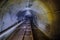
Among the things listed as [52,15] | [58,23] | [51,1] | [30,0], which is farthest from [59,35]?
[30,0]

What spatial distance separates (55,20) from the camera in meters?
6.25

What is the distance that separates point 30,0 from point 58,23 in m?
3.35

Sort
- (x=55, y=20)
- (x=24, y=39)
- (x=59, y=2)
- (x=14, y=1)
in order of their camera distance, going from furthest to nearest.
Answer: (x=14, y=1), (x=55, y=20), (x=59, y=2), (x=24, y=39)

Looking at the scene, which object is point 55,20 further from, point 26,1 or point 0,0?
point 26,1

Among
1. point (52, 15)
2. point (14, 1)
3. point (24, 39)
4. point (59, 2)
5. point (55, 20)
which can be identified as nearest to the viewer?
point (24, 39)

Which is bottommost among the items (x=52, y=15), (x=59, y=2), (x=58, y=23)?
(x=58, y=23)

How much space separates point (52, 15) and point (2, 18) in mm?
2654

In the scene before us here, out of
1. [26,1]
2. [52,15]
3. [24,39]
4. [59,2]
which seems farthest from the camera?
[26,1]

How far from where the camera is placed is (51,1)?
21.2 feet

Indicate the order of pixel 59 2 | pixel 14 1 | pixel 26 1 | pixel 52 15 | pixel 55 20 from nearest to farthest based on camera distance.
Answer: pixel 59 2
pixel 55 20
pixel 52 15
pixel 14 1
pixel 26 1

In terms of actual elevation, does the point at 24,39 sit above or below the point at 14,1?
below

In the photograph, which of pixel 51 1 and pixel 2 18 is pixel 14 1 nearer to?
pixel 2 18

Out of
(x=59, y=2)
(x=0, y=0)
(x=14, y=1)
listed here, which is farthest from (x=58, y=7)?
(x=14, y=1)

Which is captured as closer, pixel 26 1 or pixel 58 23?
pixel 58 23
